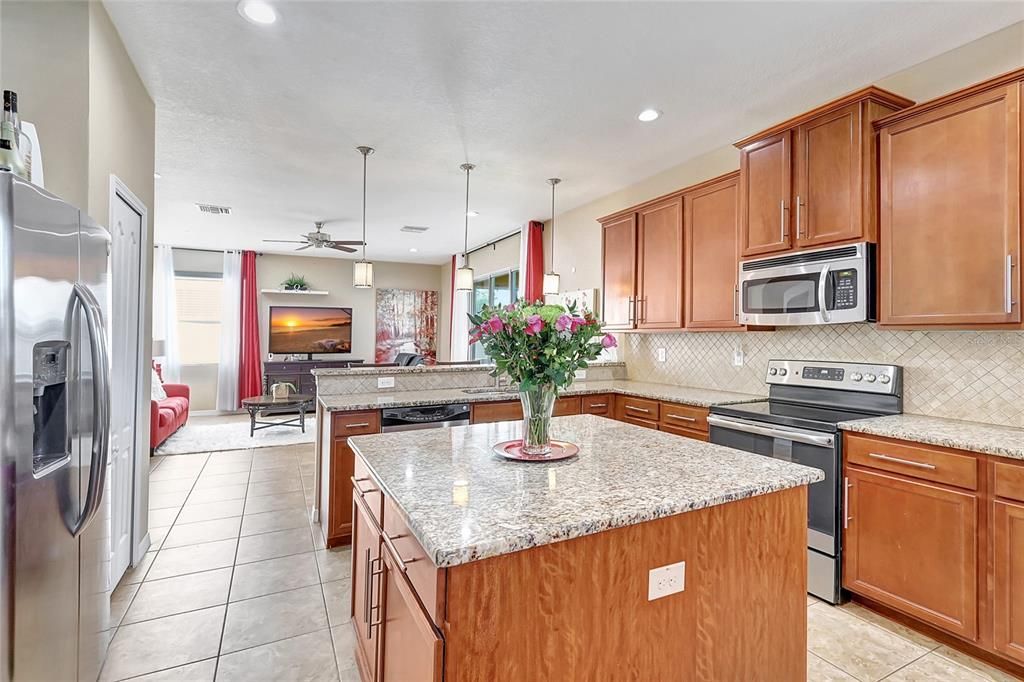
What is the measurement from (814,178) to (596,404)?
213cm

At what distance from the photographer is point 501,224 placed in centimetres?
632

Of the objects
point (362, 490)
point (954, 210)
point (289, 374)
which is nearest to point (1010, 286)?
point (954, 210)

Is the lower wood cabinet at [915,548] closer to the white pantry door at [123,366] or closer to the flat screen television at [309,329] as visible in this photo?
the white pantry door at [123,366]

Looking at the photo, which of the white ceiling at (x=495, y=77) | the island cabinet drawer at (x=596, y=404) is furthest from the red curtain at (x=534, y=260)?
the island cabinet drawer at (x=596, y=404)

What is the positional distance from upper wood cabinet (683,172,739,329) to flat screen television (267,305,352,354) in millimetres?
6653

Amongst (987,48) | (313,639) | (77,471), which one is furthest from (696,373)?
(77,471)

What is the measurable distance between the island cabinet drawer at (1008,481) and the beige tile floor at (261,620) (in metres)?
0.73

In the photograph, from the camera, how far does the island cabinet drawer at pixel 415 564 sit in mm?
984

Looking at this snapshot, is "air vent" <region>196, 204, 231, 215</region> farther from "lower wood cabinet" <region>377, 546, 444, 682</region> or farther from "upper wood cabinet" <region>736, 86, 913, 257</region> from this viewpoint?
"lower wood cabinet" <region>377, 546, 444, 682</region>

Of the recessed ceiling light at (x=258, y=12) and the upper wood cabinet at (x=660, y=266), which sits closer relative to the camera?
the recessed ceiling light at (x=258, y=12)

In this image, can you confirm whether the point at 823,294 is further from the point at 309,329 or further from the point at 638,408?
the point at 309,329

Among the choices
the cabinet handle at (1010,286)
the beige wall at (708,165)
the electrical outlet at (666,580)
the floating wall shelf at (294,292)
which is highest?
the beige wall at (708,165)

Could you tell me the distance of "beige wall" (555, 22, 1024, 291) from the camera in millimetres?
2344

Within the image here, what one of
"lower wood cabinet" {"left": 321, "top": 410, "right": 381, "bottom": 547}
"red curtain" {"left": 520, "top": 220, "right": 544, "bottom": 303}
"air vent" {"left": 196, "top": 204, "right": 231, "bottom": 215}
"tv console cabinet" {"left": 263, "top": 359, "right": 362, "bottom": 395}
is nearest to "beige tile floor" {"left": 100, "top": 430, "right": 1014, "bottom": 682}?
"lower wood cabinet" {"left": 321, "top": 410, "right": 381, "bottom": 547}
